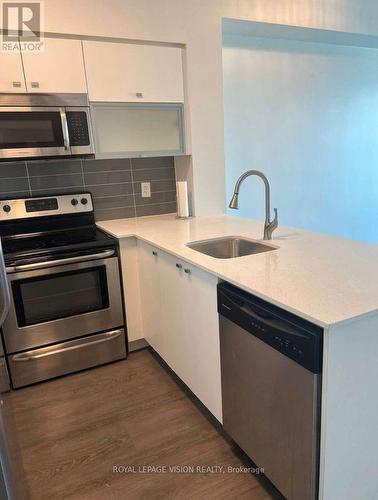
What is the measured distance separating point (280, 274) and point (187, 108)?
5.48 feet

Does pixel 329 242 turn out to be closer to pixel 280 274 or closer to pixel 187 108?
pixel 280 274

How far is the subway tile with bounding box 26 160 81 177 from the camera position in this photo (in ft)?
8.29

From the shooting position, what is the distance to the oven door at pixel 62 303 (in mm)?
2154

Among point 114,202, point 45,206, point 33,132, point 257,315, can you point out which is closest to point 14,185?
point 45,206

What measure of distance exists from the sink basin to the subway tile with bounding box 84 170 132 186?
43.0 inches

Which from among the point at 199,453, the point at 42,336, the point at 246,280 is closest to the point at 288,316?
the point at 246,280

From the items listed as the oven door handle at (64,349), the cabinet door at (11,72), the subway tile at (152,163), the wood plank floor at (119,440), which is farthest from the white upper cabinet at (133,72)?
the wood plank floor at (119,440)

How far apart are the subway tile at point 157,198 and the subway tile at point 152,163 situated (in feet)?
0.73

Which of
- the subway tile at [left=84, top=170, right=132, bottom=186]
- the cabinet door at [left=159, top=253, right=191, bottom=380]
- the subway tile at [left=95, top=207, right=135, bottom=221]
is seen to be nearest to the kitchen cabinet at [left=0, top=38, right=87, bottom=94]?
the subway tile at [left=84, top=170, right=132, bottom=186]

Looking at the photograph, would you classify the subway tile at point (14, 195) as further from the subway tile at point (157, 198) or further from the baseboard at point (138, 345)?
the baseboard at point (138, 345)

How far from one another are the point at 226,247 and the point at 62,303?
3.61 feet

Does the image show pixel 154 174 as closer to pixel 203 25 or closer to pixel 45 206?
pixel 45 206

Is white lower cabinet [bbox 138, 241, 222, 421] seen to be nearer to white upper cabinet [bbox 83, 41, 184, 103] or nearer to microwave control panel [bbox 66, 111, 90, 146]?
microwave control panel [bbox 66, 111, 90, 146]

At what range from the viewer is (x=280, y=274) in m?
1.43
